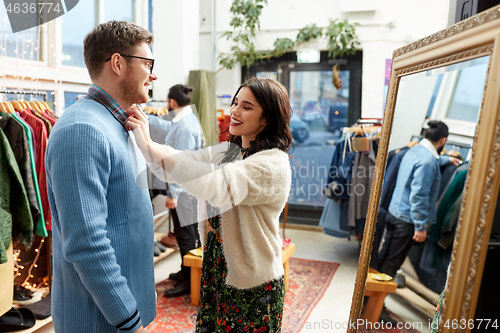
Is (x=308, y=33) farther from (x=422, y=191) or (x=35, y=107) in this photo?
(x=422, y=191)

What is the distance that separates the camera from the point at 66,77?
3641mm

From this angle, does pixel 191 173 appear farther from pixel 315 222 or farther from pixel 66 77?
pixel 315 222

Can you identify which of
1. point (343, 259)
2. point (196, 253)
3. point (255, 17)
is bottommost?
point (343, 259)

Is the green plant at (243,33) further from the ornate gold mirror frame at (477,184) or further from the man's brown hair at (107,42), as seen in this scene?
the ornate gold mirror frame at (477,184)

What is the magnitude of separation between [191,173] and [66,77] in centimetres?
309

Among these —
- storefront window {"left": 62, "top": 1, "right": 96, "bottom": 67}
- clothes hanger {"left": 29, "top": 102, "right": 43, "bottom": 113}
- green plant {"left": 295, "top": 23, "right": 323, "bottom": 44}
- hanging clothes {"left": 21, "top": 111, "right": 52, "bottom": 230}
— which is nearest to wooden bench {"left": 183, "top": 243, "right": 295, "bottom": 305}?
hanging clothes {"left": 21, "top": 111, "right": 52, "bottom": 230}

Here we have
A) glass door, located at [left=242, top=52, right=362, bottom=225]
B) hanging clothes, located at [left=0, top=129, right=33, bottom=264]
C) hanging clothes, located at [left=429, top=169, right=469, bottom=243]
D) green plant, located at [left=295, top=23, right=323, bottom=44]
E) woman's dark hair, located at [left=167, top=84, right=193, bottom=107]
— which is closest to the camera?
hanging clothes, located at [left=429, top=169, right=469, bottom=243]

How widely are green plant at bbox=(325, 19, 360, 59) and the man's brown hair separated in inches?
167

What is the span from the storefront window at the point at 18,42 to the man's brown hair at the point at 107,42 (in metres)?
2.18

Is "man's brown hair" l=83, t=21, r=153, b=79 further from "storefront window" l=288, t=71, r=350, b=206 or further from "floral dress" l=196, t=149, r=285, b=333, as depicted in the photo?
"storefront window" l=288, t=71, r=350, b=206

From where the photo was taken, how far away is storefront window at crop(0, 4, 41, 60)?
2898 millimetres

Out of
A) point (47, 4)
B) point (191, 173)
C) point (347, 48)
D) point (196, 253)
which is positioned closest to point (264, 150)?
point (191, 173)

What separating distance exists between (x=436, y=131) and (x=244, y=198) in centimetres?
60

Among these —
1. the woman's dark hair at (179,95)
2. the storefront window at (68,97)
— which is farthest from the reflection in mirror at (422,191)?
the storefront window at (68,97)
